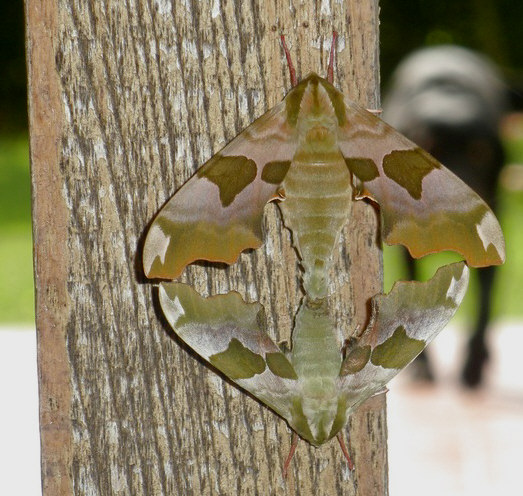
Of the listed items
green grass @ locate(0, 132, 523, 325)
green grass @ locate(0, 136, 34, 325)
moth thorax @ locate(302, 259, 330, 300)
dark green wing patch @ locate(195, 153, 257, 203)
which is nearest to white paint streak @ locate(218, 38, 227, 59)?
dark green wing patch @ locate(195, 153, 257, 203)

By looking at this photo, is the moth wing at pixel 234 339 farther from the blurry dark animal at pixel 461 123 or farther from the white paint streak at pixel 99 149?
the blurry dark animal at pixel 461 123

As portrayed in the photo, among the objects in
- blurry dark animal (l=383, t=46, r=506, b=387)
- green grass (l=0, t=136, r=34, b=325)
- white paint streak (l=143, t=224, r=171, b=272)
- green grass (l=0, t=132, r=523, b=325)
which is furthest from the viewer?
green grass (l=0, t=136, r=34, b=325)

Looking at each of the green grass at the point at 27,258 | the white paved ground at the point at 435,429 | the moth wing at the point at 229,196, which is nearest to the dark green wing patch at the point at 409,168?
the moth wing at the point at 229,196

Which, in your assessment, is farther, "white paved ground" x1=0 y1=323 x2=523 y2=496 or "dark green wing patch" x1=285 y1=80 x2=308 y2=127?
"white paved ground" x1=0 y1=323 x2=523 y2=496

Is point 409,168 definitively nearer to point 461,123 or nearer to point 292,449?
point 292,449

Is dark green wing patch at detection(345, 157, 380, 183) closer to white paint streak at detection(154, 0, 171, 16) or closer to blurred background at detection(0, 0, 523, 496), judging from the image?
white paint streak at detection(154, 0, 171, 16)

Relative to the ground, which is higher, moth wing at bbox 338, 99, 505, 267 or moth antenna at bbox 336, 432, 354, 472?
moth wing at bbox 338, 99, 505, 267
